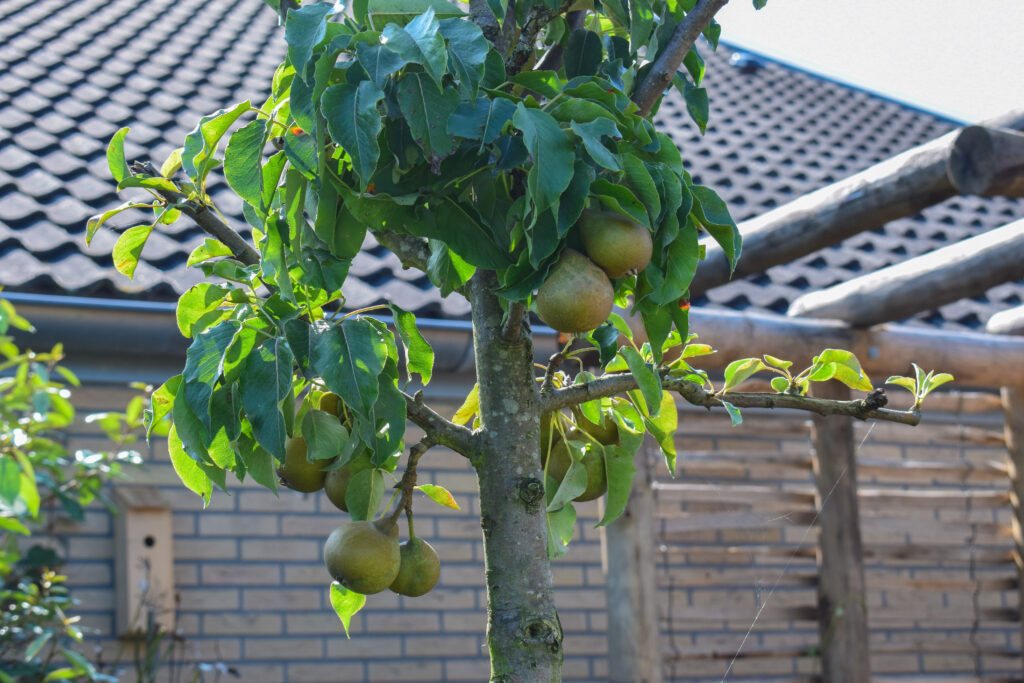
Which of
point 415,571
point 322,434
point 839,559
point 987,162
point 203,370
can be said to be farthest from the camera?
point 839,559

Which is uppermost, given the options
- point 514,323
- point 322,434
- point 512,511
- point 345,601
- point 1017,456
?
point 514,323

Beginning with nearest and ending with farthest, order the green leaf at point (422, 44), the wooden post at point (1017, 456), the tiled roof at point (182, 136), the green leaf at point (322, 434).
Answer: the green leaf at point (422, 44) → the green leaf at point (322, 434) → the tiled roof at point (182, 136) → the wooden post at point (1017, 456)

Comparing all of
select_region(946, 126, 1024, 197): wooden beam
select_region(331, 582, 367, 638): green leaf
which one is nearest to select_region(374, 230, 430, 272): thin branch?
select_region(331, 582, 367, 638): green leaf

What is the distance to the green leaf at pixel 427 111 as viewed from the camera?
3.95 ft

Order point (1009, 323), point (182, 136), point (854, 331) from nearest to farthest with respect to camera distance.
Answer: point (854, 331), point (1009, 323), point (182, 136)

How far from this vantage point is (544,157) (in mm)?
1157

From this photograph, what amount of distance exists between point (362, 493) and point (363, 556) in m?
0.11

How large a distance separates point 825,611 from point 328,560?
3221 mm

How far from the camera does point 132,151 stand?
16.1ft

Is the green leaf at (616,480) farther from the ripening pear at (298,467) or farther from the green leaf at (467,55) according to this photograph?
the green leaf at (467,55)

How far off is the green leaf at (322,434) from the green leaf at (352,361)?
0.10 metres

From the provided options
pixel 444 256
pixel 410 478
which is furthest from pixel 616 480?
pixel 444 256

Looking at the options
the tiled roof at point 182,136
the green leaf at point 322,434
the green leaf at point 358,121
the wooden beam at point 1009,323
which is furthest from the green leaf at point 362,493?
the wooden beam at point 1009,323

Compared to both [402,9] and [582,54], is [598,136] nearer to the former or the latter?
[402,9]
